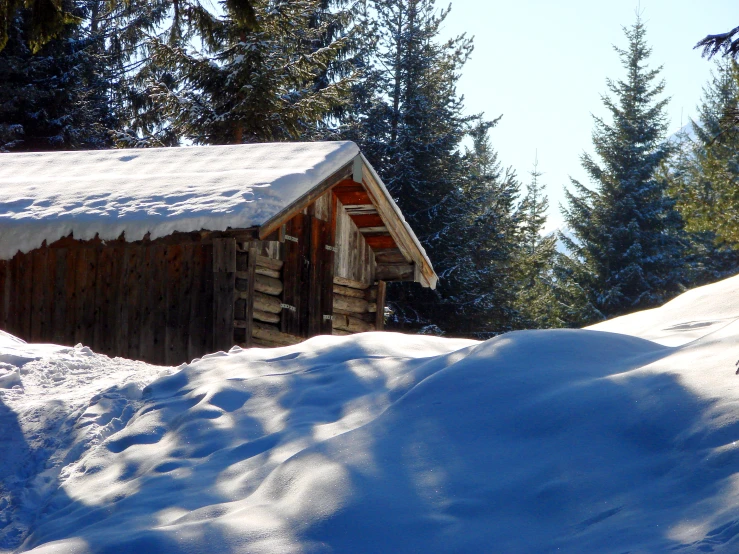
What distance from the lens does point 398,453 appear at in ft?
11.4

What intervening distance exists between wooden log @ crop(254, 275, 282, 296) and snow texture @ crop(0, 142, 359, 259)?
1483mm

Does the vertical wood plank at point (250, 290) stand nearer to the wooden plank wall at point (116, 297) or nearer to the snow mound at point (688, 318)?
the wooden plank wall at point (116, 297)

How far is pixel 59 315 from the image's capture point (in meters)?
10.9

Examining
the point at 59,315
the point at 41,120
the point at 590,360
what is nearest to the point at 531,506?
the point at 590,360

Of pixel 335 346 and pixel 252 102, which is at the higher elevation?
pixel 252 102

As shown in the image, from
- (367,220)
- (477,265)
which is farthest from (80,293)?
(477,265)

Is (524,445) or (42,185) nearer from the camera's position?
(524,445)

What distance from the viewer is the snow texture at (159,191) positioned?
9664mm

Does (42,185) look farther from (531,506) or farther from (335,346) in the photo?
(531,506)

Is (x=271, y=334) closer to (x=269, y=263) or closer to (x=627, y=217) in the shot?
Answer: (x=269, y=263)

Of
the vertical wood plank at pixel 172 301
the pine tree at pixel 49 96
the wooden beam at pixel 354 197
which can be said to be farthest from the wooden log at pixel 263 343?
the pine tree at pixel 49 96

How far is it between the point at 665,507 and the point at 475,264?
21.3 meters

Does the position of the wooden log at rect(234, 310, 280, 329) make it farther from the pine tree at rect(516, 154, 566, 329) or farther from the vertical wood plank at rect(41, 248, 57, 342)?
the pine tree at rect(516, 154, 566, 329)

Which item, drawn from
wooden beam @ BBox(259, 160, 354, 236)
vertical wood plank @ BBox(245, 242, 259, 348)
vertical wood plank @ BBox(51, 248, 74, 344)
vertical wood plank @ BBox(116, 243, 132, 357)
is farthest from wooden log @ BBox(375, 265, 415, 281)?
vertical wood plank @ BBox(51, 248, 74, 344)
